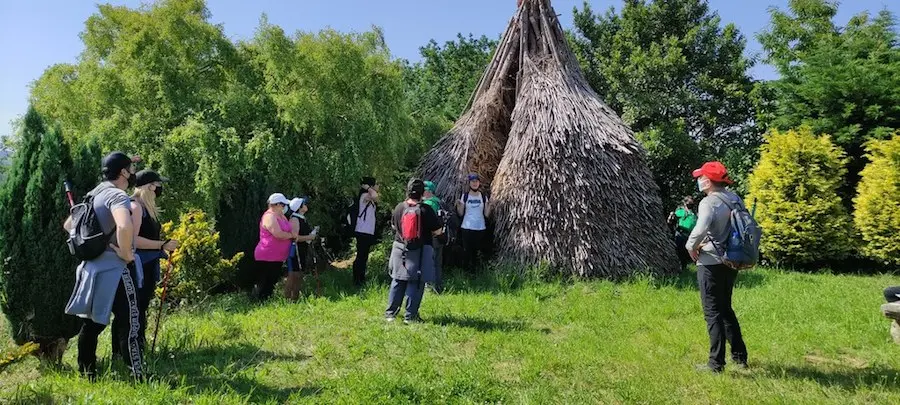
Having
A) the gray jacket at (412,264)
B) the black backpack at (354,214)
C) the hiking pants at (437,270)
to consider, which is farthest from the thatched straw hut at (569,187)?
the gray jacket at (412,264)

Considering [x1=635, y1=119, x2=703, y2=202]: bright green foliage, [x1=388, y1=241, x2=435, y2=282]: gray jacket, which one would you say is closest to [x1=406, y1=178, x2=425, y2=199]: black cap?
[x1=388, y1=241, x2=435, y2=282]: gray jacket

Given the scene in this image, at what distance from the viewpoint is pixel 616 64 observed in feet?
46.0

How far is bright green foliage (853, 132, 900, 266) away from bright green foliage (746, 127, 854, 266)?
0.31 metres

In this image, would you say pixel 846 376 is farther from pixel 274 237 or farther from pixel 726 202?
pixel 274 237

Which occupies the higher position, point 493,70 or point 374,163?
point 493,70

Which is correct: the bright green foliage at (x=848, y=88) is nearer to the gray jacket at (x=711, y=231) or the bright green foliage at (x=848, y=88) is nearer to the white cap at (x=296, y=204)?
the gray jacket at (x=711, y=231)

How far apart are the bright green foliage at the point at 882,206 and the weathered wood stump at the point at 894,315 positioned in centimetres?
484

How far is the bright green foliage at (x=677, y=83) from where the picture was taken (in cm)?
1336

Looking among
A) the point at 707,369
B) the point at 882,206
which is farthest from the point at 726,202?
the point at 882,206

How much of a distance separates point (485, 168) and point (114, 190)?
19.3 ft

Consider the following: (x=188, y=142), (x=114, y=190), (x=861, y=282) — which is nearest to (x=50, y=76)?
(x=188, y=142)

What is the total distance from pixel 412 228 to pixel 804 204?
7.23 meters

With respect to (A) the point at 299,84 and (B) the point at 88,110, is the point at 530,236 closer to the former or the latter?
(A) the point at 299,84

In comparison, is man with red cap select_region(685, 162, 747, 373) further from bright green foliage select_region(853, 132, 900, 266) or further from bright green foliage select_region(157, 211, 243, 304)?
bright green foliage select_region(853, 132, 900, 266)
